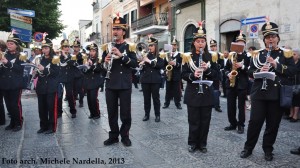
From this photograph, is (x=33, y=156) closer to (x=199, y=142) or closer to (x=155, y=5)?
(x=199, y=142)

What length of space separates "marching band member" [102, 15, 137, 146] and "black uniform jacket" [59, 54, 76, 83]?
3210 mm

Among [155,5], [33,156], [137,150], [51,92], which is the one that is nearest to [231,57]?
[137,150]

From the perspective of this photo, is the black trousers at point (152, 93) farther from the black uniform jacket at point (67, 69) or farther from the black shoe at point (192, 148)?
the black shoe at point (192, 148)

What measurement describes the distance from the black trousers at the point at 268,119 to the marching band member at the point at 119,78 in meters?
2.17

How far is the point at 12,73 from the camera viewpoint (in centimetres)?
738

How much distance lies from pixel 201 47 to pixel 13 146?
3.84 m

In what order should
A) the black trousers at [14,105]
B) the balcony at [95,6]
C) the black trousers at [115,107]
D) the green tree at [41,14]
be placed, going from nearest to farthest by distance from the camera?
the black trousers at [115,107]
the black trousers at [14,105]
the green tree at [41,14]
the balcony at [95,6]

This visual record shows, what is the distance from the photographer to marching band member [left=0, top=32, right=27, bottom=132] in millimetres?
7285

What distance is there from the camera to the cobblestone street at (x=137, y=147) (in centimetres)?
508

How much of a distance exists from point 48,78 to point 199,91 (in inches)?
135

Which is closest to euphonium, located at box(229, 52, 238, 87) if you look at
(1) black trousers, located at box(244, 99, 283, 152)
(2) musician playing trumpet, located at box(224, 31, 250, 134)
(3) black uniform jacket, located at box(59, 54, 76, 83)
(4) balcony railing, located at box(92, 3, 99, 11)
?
(2) musician playing trumpet, located at box(224, 31, 250, 134)

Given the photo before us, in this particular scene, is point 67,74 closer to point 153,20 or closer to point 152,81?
point 152,81

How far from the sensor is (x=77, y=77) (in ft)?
32.6

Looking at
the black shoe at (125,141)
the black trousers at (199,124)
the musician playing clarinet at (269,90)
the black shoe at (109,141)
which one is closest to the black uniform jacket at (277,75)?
the musician playing clarinet at (269,90)
